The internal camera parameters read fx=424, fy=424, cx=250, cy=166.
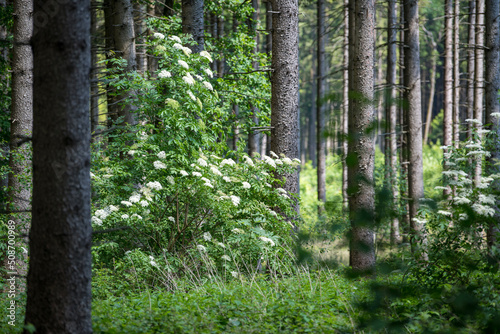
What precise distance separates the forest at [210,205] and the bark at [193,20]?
1.3 inches

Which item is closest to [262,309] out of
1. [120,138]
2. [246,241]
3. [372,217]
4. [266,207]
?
[246,241]

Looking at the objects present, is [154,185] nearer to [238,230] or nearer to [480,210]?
[238,230]

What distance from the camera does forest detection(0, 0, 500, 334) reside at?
2.27 m

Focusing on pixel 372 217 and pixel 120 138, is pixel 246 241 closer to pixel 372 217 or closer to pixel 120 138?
pixel 120 138

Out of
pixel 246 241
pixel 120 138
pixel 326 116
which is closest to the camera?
pixel 326 116

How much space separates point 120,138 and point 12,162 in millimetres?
2383

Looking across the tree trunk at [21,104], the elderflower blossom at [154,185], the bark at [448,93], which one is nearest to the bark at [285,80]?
the elderflower blossom at [154,185]

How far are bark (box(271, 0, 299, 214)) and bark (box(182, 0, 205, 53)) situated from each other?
246cm

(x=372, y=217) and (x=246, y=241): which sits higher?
(x=372, y=217)

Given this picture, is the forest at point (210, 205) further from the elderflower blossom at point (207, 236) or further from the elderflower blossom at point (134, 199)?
the elderflower blossom at point (207, 236)

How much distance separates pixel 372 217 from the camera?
2.04m

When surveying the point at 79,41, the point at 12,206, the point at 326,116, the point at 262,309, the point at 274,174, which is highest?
the point at 79,41

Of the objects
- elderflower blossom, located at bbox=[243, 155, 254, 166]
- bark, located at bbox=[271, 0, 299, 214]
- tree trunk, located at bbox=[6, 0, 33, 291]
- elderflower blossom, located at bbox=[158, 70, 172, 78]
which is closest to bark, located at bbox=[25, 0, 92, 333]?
elderflower blossom, located at bbox=[158, 70, 172, 78]

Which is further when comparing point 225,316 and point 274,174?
point 274,174
